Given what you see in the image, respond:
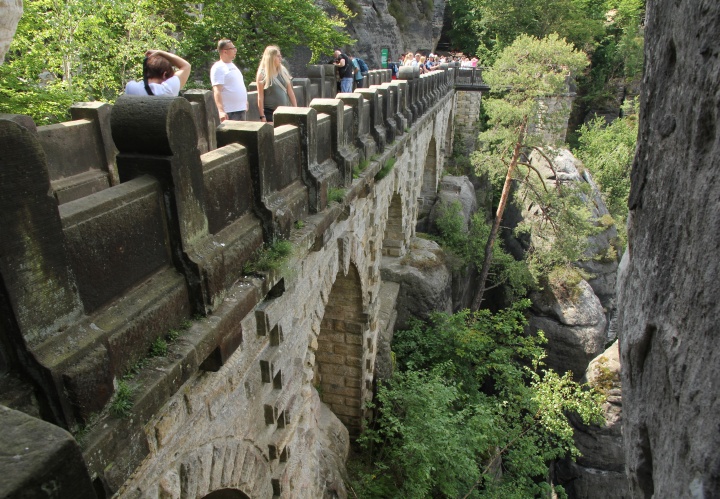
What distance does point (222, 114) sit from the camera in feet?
17.1

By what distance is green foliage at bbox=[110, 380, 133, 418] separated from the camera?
196 cm

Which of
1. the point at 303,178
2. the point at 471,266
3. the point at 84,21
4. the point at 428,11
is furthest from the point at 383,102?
the point at 428,11

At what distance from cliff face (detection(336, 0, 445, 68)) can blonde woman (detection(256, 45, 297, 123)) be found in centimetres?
1912

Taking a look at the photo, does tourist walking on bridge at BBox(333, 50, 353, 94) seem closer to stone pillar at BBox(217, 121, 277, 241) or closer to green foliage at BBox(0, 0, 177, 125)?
green foliage at BBox(0, 0, 177, 125)

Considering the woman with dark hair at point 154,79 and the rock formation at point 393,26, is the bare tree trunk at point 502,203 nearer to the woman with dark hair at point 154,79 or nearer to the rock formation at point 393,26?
the rock formation at point 393,26

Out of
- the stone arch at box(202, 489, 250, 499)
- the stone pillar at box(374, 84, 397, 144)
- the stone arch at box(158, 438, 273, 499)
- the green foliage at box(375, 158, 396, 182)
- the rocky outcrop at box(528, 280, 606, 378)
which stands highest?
the stone pillar at box(374, 84, 397, 144)

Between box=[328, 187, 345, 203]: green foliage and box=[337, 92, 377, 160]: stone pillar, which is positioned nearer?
box=[328, 187, 345, 203]: green foliage

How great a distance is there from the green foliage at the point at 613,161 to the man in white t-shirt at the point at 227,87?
21.0m

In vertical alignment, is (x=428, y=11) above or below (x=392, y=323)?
above

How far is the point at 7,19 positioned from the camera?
3.59m

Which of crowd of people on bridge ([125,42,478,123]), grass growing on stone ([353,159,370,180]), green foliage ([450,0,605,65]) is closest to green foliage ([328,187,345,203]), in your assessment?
grass growing on stone ([353,159,370,180])

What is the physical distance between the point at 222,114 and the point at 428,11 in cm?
3021

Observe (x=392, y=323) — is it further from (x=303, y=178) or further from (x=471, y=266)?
(x=303, y=178)

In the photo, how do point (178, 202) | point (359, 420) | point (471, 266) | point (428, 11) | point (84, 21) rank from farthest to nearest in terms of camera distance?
point (428, 11) → point (471, 266) → point (359, 420) → point (84, 21) → point (178, 202)
